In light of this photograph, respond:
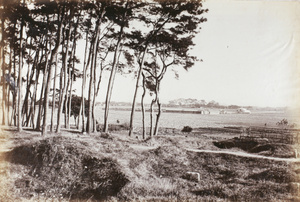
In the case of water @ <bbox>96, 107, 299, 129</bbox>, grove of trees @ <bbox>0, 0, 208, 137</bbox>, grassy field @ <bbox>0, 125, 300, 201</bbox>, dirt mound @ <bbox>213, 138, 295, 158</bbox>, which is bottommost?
grassy field @ <bbox>0, 125, 300, 201</bbox>

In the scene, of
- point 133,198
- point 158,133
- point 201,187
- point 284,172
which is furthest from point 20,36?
point 284,172

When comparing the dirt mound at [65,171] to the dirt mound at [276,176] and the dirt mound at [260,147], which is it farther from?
the dirt mound at [276,176]

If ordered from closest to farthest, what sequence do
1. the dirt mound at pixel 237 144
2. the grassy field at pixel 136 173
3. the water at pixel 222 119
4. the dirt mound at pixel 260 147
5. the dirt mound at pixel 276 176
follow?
the grassy field at pixel 136 173, the dirt mound at pixel 276 176, the water at pixel 222 119, the dirt mound at pixel 260 147, the dirt mound at pixel 237 144

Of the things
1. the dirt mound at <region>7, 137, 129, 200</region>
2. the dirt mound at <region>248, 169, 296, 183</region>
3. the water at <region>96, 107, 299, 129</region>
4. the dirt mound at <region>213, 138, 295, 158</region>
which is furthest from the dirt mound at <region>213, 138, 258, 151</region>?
the dirt mound at <region>7, 137, 129, 200</region>

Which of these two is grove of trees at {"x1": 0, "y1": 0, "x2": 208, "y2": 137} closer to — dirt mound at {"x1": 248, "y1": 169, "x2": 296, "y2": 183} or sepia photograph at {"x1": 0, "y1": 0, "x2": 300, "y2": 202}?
sepia photograph at {"x1": 0, "y1": 0, "x2": 300, "y2": 202}

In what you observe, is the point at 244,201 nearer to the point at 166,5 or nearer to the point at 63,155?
the point at 63,155

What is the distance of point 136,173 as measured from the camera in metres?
5.20

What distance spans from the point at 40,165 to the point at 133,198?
2.07 m

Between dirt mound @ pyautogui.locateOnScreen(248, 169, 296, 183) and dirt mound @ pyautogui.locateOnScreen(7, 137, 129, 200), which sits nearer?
dirt mound @ pyautogui.locateOnScreen(7, 137, 129, 200)

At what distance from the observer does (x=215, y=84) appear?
5.23 meters

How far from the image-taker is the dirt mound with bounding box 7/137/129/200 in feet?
15.5

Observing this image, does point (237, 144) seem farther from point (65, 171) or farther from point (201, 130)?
point (65, 171)

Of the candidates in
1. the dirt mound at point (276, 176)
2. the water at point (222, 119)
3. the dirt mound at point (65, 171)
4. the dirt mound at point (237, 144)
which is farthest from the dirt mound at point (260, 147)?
the dirt mound at point (65, 171)

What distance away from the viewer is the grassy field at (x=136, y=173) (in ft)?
15.4
